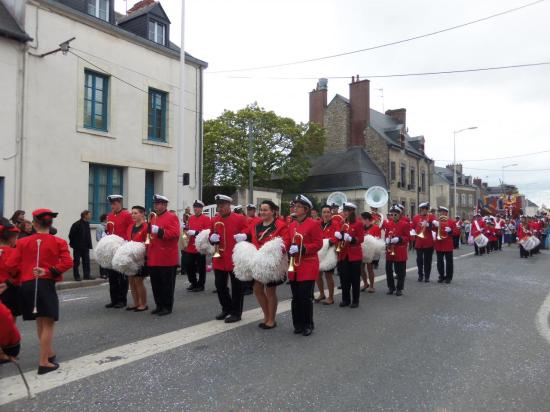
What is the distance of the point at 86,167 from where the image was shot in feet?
52.8

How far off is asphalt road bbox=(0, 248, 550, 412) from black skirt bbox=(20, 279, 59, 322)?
0.62 metres

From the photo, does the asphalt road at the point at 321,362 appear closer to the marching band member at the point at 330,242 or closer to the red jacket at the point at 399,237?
the marching band member at the point at 330,242

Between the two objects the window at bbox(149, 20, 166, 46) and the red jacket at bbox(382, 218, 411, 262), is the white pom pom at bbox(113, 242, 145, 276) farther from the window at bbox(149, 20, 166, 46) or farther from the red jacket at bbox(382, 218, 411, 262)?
the window at bbox(149, 20, 166, 46)

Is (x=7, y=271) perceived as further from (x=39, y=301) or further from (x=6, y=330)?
(x=6, y=330)

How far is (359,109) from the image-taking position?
4112 centimetres

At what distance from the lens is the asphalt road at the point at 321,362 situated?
418 centimetres

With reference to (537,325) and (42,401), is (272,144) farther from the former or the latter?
(42,401)

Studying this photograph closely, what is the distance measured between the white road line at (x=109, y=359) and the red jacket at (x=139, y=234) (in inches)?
73.7

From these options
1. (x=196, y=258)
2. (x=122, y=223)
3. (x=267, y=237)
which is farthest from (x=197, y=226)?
(x=267, y=237)

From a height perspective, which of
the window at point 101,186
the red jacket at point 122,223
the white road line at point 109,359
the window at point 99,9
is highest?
the window at point 99,9

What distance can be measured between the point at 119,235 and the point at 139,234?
68 cm

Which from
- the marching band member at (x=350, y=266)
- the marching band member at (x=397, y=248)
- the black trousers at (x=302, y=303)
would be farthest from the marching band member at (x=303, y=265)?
the marching band member at (x=397, y=248)

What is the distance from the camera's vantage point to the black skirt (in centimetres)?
475

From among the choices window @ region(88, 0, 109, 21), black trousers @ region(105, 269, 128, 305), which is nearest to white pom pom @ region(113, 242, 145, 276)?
black trousers @ region(105, 269, 128, 305)
